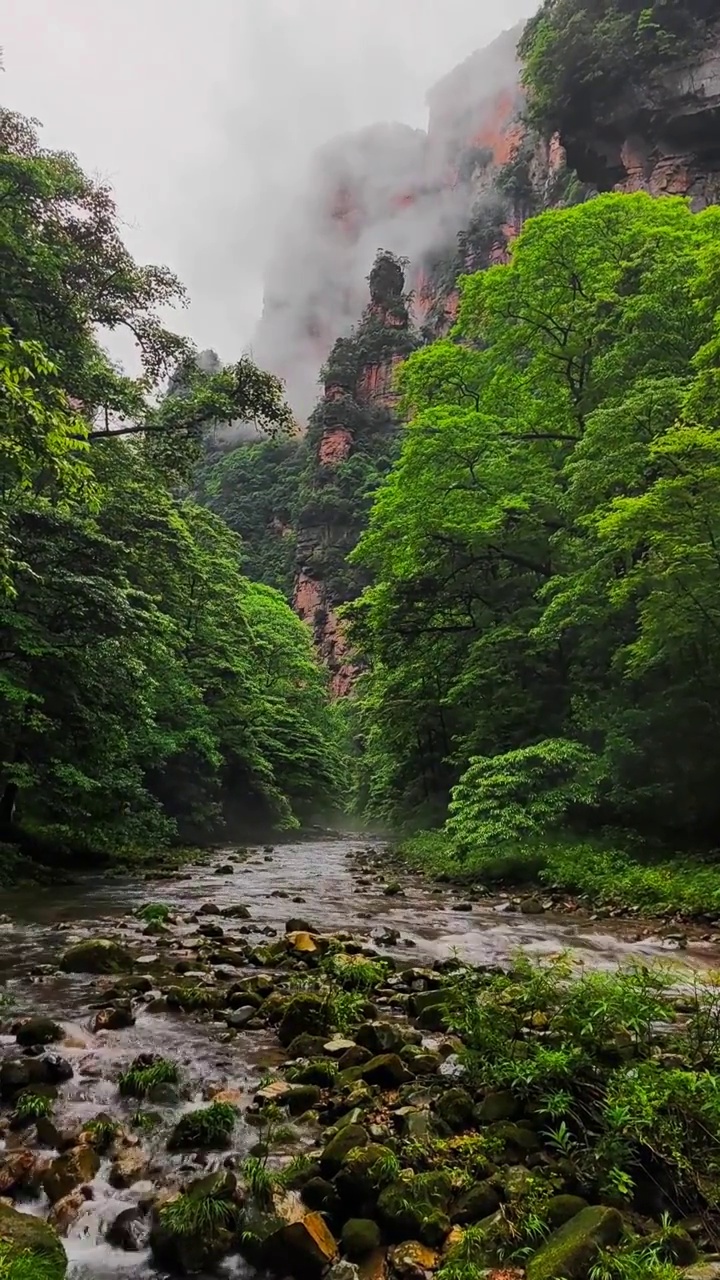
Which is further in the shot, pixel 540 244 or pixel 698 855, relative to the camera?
pixel 540 244

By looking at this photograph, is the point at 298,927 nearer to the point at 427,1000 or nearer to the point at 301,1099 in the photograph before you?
the point at 427,1000

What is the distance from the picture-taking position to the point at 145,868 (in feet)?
58.0

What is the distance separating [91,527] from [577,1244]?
530 inches

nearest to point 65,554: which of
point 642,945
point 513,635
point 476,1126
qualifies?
point 513,635

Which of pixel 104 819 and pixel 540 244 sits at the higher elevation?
pixel 540 244

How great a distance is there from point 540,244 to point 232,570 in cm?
1752

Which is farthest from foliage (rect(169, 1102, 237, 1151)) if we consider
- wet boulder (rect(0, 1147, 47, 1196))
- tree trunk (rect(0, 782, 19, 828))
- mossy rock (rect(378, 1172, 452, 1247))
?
tree trunk (rect(0, 782, 19, 828))

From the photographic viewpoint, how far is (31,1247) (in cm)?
326

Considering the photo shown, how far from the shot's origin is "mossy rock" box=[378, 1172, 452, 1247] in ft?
11.7

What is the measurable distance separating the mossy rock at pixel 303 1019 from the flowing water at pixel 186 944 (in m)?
0.15

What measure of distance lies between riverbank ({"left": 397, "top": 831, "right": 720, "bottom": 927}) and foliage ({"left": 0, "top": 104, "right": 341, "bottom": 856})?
24.8 feet

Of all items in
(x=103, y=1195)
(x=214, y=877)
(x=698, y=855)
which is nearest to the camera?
(x=103, y=1195)

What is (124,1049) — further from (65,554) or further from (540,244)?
(540,244)

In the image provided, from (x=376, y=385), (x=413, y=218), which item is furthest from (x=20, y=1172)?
(x=413, y=218)
